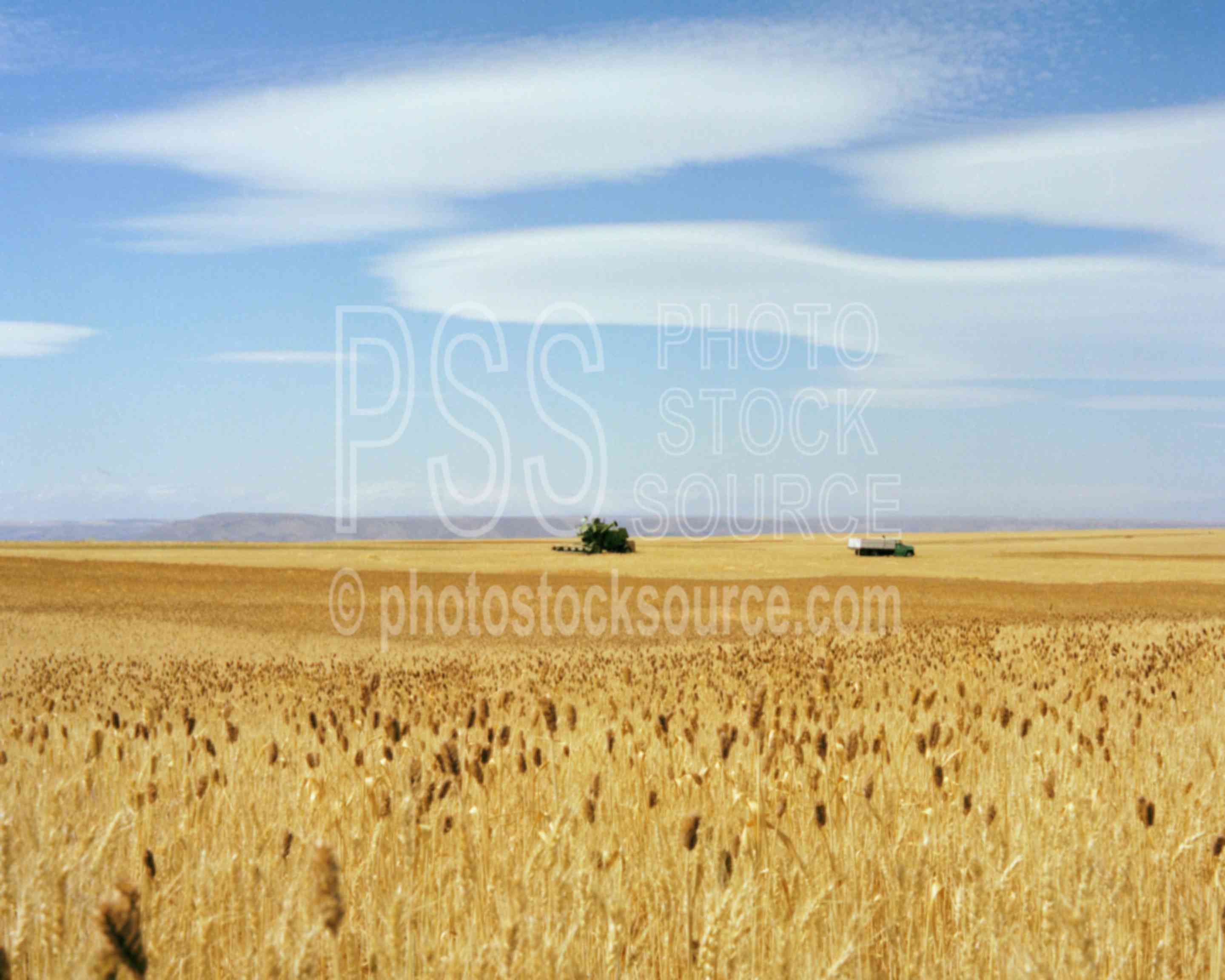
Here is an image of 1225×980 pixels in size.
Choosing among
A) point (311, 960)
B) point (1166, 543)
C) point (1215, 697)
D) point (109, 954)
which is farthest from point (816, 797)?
point (1166, 543)

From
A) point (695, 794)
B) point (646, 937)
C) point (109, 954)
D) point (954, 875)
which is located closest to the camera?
point (109, 954)

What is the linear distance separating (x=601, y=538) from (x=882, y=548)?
22.1 m

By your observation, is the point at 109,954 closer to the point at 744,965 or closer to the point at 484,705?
the point at 744,965

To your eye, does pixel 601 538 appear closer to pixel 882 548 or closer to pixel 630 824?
pixel 882 548

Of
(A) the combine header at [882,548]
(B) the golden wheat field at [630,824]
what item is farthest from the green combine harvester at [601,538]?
(B) the golden wheat field at [630,824]

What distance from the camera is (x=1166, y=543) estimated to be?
3730 inches

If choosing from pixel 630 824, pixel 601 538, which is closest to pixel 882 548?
pixel 601 538

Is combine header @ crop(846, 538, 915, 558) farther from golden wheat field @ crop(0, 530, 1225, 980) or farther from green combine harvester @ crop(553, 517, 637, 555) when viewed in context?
golden wheat field @ crop(0, 530, 1225, 980)

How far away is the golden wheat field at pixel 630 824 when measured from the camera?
3688 millimetres

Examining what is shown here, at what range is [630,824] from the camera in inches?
217

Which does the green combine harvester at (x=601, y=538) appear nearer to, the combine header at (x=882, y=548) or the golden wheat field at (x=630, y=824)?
the combine header at (x=882, y=548)

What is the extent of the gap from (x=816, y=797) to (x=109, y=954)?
4.31 metres

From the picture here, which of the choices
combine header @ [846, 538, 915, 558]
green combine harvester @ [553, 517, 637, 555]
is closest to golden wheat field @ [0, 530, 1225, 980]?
combine header @ [846, 538, 915, 558]

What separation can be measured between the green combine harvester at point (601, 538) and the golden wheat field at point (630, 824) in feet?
236
